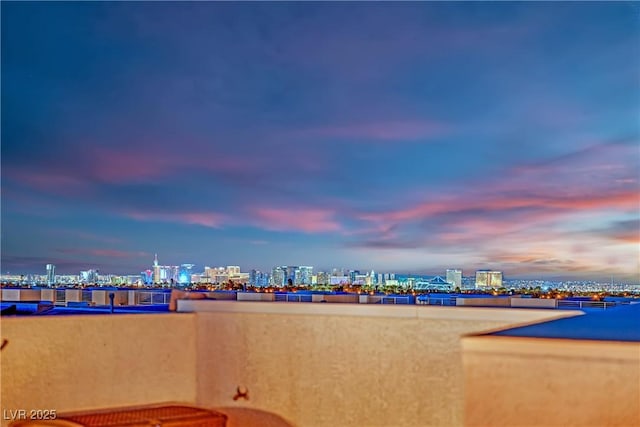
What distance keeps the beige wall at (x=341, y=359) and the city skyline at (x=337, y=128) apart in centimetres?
845

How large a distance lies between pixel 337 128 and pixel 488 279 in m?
8.61

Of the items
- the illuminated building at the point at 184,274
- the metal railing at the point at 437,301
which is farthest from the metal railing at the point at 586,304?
the illuminated building at the point at 184,274

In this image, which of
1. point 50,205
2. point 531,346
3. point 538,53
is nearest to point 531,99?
point 538,53

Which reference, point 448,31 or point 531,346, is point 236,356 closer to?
point 531,346

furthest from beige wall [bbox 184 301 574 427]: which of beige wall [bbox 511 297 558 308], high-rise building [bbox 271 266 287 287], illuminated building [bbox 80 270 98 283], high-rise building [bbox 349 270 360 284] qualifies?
illuminated building [bbox 80 270 98 283]

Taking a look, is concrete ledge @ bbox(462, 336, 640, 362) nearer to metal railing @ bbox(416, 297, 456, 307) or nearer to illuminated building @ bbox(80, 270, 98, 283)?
metal railing @ bbox(416, 297, 456, 307)

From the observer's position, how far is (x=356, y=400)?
22.8ft

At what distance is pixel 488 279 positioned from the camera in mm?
20953

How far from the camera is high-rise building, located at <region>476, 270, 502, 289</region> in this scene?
20562 mm

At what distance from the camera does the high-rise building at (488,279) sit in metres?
20.6

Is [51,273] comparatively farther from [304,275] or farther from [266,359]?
[266,359]

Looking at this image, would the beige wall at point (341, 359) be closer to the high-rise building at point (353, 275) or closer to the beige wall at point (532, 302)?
the beige wall at point (532, 302)

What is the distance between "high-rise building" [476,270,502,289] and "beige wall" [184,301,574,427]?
46.9 ft

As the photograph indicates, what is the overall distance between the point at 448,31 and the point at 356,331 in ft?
30.1
